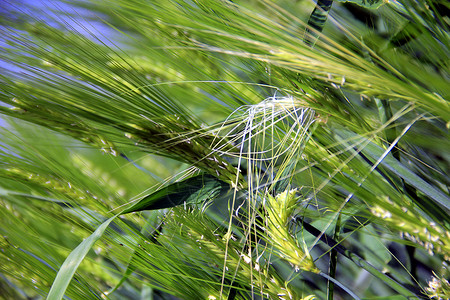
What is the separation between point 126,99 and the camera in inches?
11.7

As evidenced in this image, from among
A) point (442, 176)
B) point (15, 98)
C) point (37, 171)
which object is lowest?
point (37, 171)

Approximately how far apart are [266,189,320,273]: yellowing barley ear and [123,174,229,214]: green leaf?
0.19 ft

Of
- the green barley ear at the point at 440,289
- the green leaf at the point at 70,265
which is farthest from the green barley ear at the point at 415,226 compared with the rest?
the green leaf at the point at 70,265

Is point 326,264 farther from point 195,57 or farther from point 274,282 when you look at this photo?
point 195,57

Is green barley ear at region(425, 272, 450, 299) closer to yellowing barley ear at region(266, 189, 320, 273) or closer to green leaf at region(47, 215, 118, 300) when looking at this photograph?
yellowing barley ear at region(266, 189, 320, 273)

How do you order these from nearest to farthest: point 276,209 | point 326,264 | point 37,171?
point 276,209, point 37,171, point 326,264

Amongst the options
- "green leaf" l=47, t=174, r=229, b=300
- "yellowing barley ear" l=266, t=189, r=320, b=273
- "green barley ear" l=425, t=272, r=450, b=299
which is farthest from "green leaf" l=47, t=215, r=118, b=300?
"green barley ear" l=425, t=272, r=450, b=299

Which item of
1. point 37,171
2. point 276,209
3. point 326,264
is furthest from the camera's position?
point 326,264

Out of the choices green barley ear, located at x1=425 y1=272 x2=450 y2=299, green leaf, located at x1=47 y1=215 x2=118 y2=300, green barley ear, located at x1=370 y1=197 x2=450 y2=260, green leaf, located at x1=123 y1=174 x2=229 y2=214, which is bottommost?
green leaf, located at x1=47 y1=215 x2=118 y2=300

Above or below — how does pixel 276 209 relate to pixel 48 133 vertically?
above

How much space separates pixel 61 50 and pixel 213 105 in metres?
0.14

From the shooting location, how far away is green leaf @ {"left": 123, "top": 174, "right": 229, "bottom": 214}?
0.28 metres

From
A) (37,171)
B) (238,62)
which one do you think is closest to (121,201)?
(37,171)

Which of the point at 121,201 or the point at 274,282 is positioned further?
the point at 121,201
